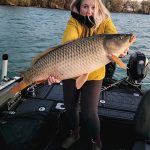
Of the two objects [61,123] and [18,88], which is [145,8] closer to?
[61,123]

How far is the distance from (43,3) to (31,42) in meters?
26.1

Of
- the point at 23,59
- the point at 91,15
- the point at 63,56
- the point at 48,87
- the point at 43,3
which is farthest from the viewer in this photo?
the point at 43,3

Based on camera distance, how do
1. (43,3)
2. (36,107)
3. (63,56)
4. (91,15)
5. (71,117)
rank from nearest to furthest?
(63,56), (91,15), (71,117), (36,107), (43,3)

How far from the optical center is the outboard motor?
5.32 meters

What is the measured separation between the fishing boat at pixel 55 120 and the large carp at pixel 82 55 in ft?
1.84

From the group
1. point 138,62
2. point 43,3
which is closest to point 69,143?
point 138,62

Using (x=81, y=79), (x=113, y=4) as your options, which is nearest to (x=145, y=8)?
(x=113, y=4)

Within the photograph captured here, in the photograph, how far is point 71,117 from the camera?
3660mm

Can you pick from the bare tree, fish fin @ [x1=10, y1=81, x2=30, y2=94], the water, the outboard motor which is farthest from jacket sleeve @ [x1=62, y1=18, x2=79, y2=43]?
the bare tree

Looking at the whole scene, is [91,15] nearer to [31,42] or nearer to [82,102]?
[82,102]

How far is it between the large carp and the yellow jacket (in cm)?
26

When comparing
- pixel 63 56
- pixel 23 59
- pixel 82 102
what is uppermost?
pixel 63 56

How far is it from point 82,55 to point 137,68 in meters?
2.51

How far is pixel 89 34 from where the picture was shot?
133 inches
